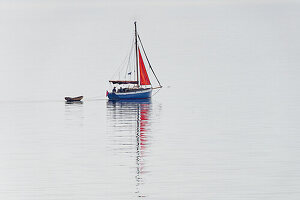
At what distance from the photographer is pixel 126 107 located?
14538 centimetres

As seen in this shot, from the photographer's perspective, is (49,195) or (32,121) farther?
(32,121)

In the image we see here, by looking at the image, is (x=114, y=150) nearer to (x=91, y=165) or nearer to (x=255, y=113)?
(x=91, y=165)

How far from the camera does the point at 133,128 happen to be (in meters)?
98.1

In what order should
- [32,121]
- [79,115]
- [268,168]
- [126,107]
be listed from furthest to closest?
[126,107]
[79,115]
[32,121]
[268,168]

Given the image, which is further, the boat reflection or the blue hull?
the blue hull

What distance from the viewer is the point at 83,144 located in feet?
270

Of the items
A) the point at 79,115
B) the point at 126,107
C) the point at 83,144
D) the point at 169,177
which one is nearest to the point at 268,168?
the point at 169,177

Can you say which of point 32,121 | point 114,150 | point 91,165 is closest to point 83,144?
point 114,150

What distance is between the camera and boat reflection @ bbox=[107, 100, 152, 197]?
6712cm

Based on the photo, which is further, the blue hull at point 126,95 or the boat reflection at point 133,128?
the blue hull at point 126,95

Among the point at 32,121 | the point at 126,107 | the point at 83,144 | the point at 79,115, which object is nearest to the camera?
the point at 83,144

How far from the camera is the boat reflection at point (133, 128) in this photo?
220ft

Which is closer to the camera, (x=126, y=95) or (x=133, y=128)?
(x=133, y=128)

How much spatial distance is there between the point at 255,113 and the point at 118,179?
71.0 metres
